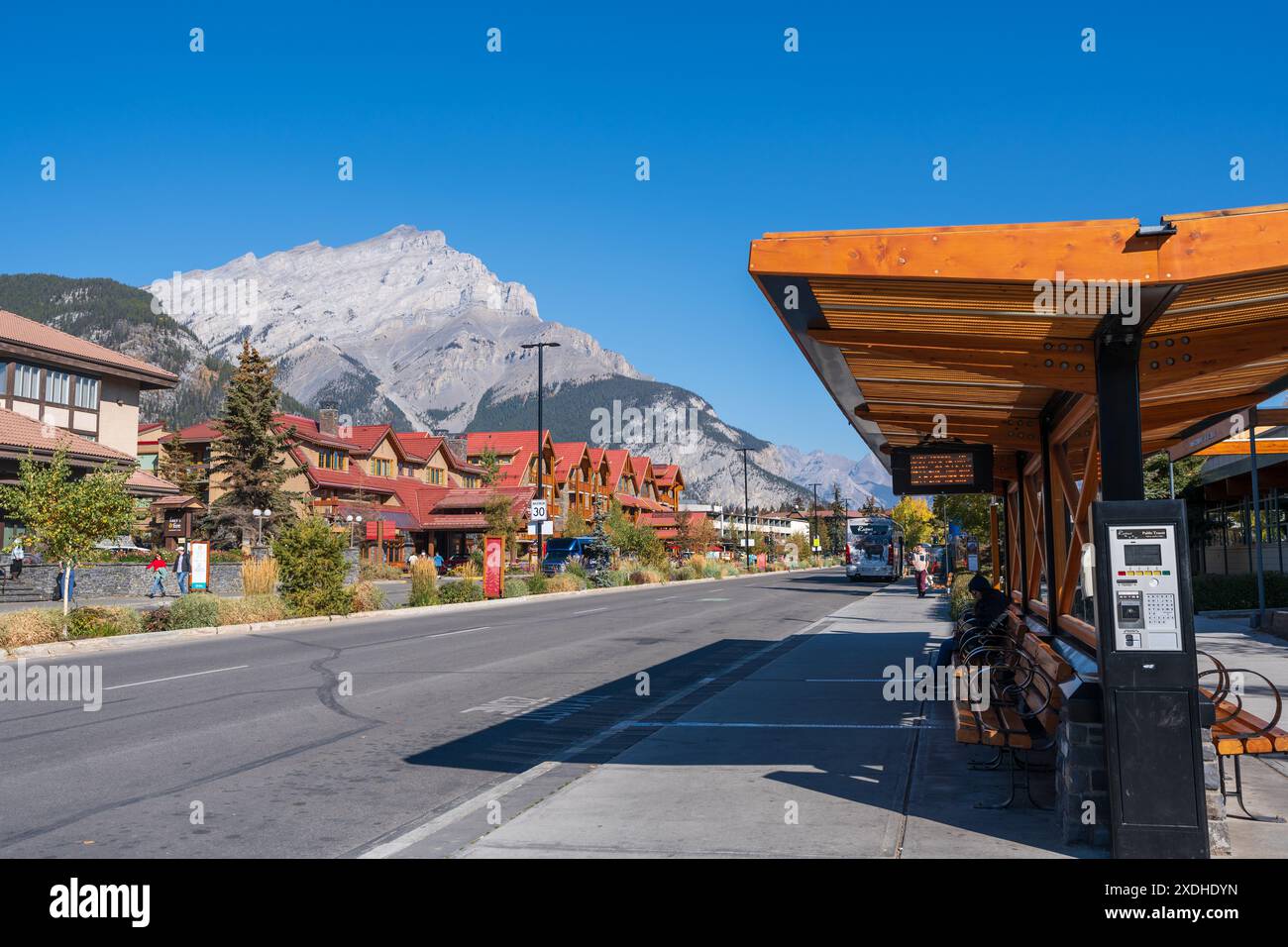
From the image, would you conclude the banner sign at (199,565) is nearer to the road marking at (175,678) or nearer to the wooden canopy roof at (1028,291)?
the road marking at (175,678)

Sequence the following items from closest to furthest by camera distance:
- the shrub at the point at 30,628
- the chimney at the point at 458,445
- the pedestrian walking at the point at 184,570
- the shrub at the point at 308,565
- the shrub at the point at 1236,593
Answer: the shrub at the point at 30,628
the shrub at the point at 1236,593
the shrub at the point at 308,565
the pedestrian walking at the point at 184,570
the chimney at the point at 458,445

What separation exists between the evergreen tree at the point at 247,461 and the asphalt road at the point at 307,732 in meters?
29.9

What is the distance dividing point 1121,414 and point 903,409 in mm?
3575

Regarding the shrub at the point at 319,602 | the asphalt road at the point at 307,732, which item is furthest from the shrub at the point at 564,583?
the asphalt road at the point at 307,732

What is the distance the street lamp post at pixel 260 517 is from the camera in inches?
1784

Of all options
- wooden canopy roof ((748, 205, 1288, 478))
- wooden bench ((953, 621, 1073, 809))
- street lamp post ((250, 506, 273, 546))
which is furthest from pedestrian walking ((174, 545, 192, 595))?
A: wooden canopy roof ((748, 205, 1288, 478))

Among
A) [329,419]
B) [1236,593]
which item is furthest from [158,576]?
[329,419]

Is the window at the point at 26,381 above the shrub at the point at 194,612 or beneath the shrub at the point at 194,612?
above

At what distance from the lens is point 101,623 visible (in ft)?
63.5

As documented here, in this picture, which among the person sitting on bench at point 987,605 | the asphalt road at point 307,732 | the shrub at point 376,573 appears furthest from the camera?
the shrub at point 376,573

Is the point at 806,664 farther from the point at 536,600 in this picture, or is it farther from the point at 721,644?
the point at 536,600

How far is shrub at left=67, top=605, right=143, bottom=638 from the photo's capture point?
1886 centimetres

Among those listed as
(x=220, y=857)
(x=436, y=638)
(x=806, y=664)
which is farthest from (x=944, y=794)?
(x=436, y=638)

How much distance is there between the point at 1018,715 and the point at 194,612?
60.7 feet
